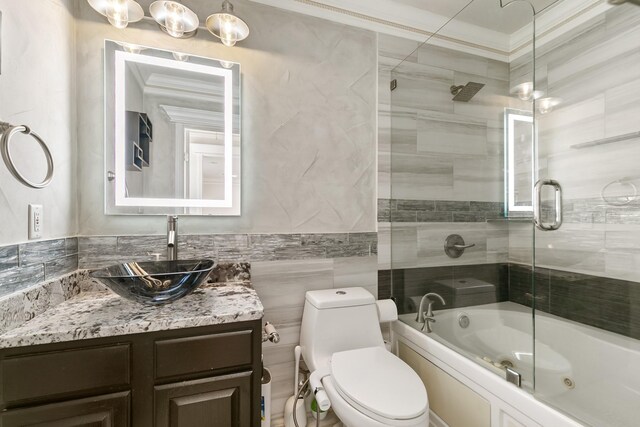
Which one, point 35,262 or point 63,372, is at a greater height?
point 35,262

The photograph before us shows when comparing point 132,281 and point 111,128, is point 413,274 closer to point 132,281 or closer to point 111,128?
point 132,281

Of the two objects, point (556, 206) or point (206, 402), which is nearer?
point (206, 402)

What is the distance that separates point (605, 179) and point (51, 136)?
2752 mm

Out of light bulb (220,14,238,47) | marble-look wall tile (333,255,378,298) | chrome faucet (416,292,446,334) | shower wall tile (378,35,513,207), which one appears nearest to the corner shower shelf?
shower wall tile (378,35,513,207)

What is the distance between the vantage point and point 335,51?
1727 millimetres

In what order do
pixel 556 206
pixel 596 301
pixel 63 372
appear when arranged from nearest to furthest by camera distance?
pixel 63 372, pixel 596 301, pixel 556 206

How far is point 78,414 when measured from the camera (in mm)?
874

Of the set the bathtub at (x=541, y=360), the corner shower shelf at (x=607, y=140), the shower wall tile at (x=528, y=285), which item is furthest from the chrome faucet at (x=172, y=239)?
the corner shower shelf at (x=607, y=140)

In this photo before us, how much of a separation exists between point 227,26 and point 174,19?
0.24 metres

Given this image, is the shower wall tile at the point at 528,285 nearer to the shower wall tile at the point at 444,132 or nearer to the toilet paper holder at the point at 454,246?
the toilet paper holder at the point at 454,246

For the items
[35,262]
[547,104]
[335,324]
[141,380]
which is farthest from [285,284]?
[547,104]

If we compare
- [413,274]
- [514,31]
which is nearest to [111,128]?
[413,274]

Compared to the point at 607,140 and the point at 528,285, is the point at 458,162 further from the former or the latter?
the point at 528,285

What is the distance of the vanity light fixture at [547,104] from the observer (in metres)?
1.74
